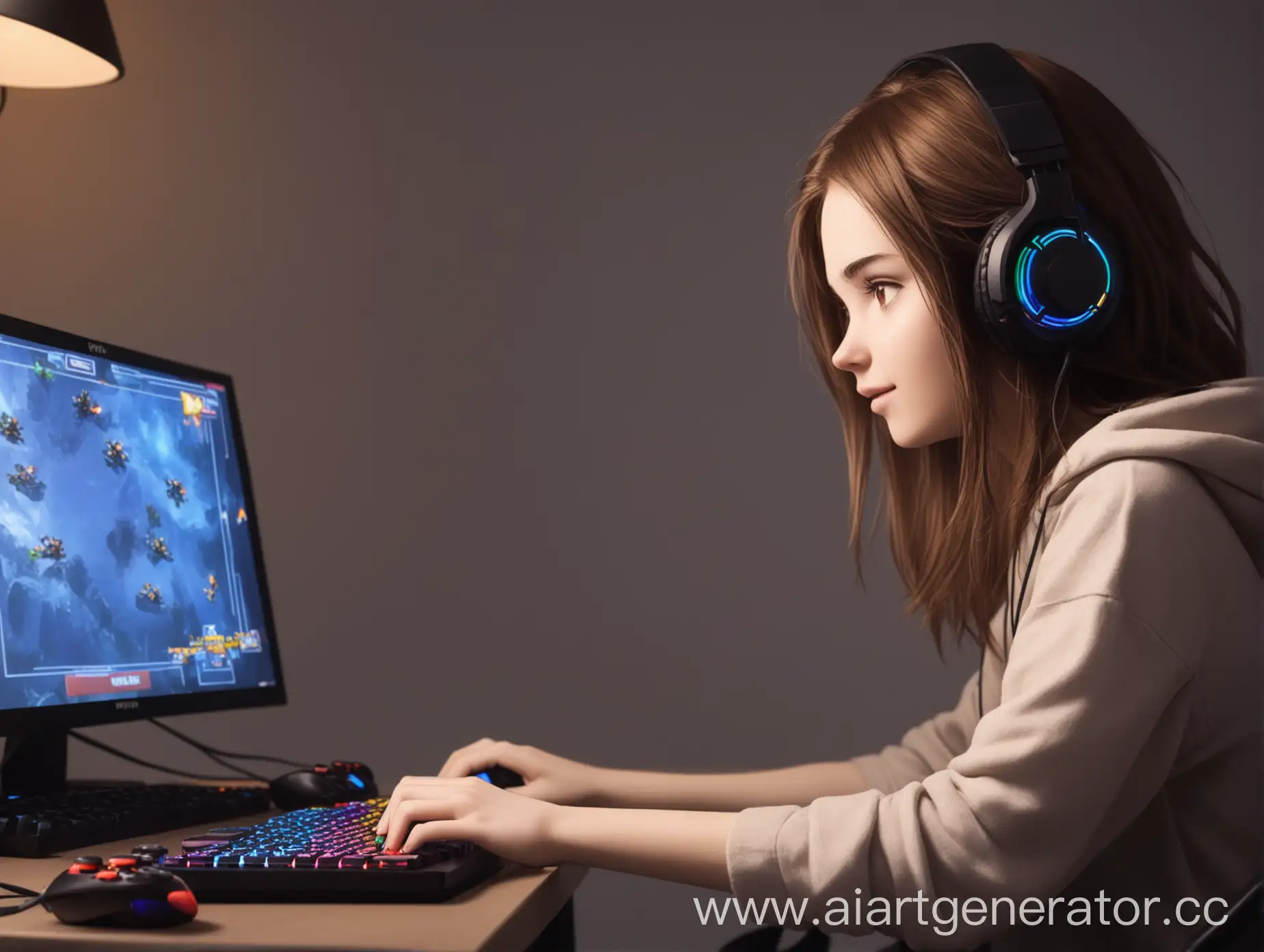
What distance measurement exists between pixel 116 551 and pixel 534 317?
1.19 m

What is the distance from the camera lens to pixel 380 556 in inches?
Result: 84.0

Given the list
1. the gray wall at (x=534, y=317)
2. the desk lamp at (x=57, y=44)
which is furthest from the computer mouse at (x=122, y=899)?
the gray wall at (x=534, y=317)

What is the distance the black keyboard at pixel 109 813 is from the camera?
2.74 feet

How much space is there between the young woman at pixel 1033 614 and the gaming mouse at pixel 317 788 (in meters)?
0.11

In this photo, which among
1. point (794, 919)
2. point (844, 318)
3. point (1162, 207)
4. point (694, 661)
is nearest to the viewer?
point (794, 919)

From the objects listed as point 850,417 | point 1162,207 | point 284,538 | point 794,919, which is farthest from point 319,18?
point 794,919

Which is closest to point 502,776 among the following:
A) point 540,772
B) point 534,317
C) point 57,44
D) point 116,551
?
point 540,772

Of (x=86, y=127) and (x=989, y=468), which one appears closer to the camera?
(x=989, y=468)

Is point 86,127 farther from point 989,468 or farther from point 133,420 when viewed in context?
point 989,468

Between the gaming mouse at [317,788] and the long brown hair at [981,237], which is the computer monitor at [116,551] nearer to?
the gaming mouse at [317,788]

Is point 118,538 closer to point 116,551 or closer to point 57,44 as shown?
point 116,551

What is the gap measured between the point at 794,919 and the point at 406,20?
188cm

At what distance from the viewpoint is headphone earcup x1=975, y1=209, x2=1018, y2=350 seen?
867 millimetres

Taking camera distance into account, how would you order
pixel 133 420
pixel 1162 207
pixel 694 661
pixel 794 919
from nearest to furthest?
pixel 794 919
pixel 1162 207
pixel 133 420
pixel 694 661
